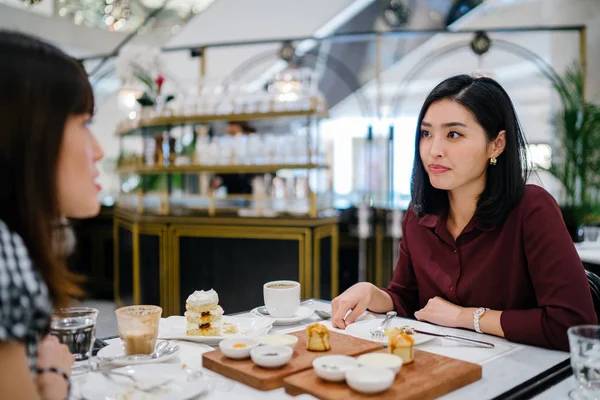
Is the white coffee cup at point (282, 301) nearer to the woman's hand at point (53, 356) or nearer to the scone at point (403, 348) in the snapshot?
the scone at point (403, 348)

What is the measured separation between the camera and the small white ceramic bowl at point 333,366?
1031mm

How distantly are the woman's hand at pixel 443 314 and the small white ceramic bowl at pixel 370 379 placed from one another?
1.97ft

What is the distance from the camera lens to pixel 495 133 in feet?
5.64

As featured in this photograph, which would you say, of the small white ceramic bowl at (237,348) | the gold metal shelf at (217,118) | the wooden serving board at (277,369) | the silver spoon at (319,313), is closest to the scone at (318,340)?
the wooden serving board at (277,369)

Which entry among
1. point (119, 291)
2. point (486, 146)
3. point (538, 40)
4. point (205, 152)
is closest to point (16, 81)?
point (486, 146)

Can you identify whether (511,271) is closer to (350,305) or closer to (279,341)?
(350,305)

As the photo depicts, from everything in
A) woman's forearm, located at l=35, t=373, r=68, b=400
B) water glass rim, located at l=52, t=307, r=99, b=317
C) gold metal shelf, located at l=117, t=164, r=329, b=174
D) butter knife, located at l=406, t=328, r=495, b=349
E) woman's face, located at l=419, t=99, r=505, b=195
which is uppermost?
woman's face, located at l=419, t=99, r=505, b=195

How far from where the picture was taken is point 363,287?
1.72 meters

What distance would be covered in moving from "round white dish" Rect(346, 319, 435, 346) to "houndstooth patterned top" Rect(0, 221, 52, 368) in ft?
2.68

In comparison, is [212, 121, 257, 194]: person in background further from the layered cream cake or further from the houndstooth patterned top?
the houndstooth patterned top

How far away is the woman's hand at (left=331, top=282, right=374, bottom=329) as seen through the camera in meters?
1.56

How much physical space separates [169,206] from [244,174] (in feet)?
2.44

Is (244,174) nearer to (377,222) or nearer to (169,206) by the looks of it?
(169,206)

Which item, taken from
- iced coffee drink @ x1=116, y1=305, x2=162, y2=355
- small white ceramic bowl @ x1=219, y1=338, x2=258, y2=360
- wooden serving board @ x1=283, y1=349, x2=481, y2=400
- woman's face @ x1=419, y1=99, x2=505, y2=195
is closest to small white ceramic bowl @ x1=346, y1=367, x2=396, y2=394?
wooden serving board @ x1=283, y1=349, x2=481, y2=400
